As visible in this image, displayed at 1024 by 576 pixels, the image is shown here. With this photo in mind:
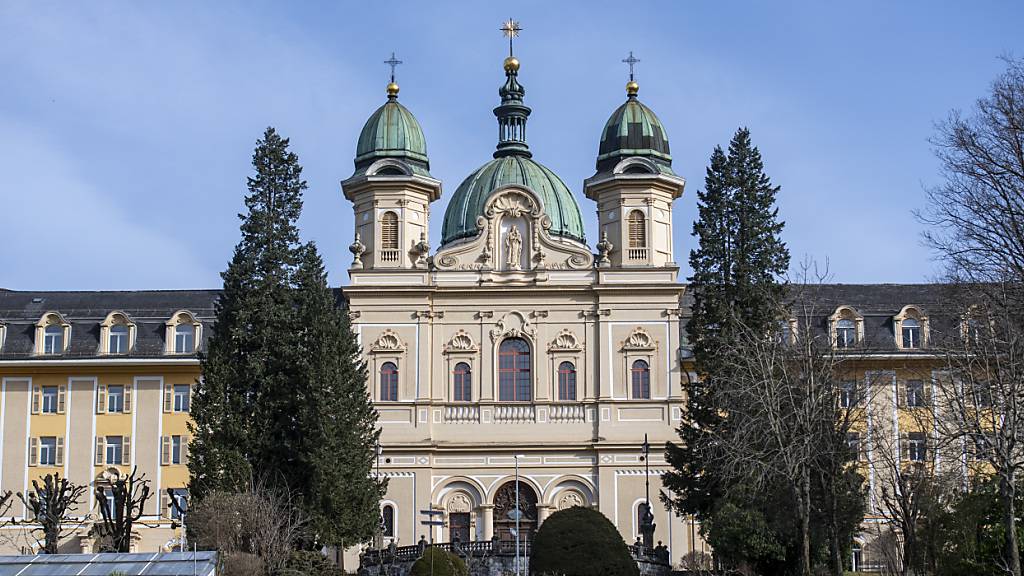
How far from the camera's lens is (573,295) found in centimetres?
6272

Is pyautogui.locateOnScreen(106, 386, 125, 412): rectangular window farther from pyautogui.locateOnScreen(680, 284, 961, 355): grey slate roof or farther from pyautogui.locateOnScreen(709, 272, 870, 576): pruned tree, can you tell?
pyautogui.locateOnScreen(709, 272, 870, 576): pruned tree

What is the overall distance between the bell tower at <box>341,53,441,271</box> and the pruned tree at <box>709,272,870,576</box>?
21903 mm

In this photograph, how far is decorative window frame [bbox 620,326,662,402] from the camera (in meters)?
61.7

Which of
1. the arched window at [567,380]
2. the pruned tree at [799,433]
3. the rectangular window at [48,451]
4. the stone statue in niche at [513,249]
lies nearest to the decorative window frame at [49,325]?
the rectangular window at [48,451]

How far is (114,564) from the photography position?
3784cm

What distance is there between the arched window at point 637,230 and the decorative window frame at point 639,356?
12.9 ft

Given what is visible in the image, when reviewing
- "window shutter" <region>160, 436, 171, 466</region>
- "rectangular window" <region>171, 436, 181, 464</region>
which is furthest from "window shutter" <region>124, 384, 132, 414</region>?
"rectangular window" <region>171, 436, 181, 464</region>

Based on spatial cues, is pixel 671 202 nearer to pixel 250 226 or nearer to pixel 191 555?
pixel 250 226

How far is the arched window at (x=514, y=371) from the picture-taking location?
62.3 m

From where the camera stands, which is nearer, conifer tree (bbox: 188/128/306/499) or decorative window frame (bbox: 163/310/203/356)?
conifer tree (bbox: 188/128/306/499)

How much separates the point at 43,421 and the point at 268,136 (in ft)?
64.9

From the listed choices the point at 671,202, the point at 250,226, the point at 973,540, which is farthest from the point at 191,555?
the point at 671,202

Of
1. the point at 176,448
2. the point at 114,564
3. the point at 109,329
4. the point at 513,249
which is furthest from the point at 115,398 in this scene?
the point at 114,564

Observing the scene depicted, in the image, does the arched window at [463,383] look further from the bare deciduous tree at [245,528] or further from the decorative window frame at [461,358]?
the bare deciduous tree at [245,528]
